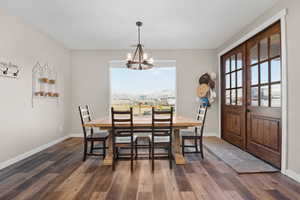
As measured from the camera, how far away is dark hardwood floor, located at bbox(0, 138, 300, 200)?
77.1 inches

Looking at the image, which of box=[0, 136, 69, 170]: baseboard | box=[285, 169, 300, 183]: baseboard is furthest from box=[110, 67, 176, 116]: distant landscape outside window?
box=[285, 169, 300, 183]: baseboard

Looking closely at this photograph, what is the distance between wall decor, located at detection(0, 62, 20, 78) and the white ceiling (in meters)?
0.87

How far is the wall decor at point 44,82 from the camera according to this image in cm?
348

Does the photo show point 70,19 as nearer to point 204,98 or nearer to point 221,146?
point 204,98

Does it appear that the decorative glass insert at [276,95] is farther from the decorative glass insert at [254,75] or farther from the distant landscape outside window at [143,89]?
the distant landscape outside window at [143,89]

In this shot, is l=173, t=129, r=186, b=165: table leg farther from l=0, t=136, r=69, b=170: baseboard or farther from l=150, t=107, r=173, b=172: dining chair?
l=0, t=136, r=69, b=170: baseboard

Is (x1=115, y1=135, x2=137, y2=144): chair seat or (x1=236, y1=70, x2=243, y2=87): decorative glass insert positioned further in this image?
(x1=236, y1=70, x2=243, y2=87): decorative glass insert

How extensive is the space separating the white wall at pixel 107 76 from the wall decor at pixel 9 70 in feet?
6.68

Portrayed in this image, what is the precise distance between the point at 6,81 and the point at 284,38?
A: 4.22 m

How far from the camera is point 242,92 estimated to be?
12.0 ft

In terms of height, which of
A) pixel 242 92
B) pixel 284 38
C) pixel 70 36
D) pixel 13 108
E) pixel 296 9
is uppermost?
pixel 70 36

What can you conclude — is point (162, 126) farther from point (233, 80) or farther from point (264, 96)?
point (233, 80)

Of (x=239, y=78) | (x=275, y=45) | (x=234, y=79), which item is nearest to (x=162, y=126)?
(x=275, y=45)

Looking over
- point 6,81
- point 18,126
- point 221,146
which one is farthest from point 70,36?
point 221,146
